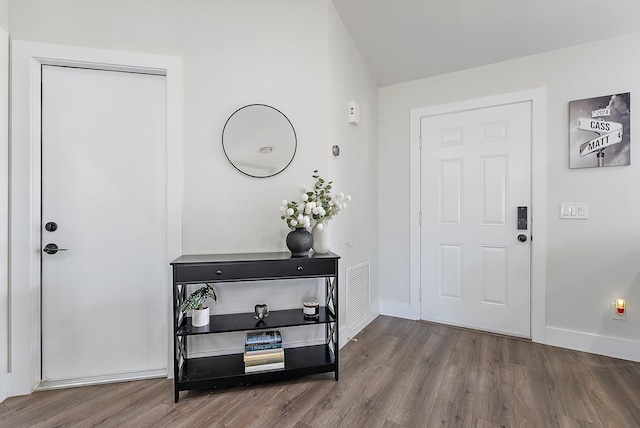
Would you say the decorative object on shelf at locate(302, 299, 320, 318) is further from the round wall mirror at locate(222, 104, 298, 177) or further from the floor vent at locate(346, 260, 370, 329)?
the round wall mirror at locate(222, 104, 298, 177)

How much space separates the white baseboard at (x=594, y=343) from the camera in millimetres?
2203

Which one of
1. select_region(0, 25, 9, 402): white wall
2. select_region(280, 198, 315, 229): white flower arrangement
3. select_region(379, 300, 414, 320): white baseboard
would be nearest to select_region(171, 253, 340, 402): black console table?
select_region(280, 198, 315, 229): white flower arrangement

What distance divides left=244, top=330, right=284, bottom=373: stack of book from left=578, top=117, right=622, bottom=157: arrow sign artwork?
2.72m

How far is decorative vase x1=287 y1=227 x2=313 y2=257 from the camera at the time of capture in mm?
1972

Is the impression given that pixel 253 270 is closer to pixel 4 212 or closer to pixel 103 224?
pixel 103 224

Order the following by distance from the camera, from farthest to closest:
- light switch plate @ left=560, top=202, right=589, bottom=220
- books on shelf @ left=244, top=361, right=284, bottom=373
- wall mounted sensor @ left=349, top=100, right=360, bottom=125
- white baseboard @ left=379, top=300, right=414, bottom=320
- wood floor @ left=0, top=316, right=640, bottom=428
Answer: white baseboard @ left=379, top=300, right=414, bottom=320 → wall mounted sensor @ left=349, top=100, right=360, bottom=125 → light switch plate @ left=560, top=202, right=589, bottom=220 → books on shelf @ left=244, top=361, right=284, bottom=373 → wood floor @ left=0, top=316, right=640, bottom=428

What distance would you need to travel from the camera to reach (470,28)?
241 centimetres

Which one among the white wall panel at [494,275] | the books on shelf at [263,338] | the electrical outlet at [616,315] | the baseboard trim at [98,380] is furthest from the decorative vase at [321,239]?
the electrical outlet at [616,315]

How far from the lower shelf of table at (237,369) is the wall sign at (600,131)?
8.07ft

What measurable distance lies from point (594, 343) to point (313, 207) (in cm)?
243

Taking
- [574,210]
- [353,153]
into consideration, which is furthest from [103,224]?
[574,210]

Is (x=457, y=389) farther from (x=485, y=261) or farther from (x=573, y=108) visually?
(x=573, y=108)

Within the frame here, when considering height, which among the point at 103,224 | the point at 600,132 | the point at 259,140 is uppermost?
the point at 600,132

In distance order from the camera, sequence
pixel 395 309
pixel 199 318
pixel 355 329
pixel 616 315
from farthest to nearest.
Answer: pixel 395 309, pixel 355 329, pixel 616 315, pixel 199 318
